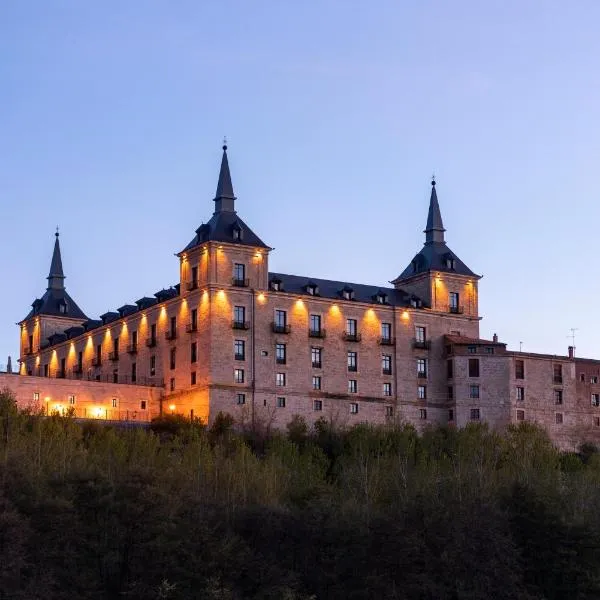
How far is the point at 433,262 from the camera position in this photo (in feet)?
354

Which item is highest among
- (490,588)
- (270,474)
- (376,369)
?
(376,369)

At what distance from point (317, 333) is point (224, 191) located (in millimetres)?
10864

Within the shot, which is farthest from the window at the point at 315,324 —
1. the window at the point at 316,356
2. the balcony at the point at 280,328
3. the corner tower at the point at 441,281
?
the corner tower at the point at 441,281

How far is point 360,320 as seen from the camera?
101 m

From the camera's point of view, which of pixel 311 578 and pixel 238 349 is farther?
pixel 238 349

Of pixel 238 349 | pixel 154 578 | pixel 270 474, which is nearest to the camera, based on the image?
pixel 154 578

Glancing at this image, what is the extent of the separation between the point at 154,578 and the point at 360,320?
46.5 m

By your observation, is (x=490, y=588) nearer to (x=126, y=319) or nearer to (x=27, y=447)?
(x=27, y=447)

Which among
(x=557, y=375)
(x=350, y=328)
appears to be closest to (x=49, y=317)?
(x=350, y=328)

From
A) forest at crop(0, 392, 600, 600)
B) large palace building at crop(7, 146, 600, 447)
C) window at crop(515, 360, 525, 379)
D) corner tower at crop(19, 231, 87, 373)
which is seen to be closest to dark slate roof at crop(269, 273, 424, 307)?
large palace building at crop(7, 146, 600, 447)

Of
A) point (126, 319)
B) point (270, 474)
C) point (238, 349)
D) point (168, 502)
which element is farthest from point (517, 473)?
point (126, 319)

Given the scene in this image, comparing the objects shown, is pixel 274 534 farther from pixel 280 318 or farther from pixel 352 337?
pixel 352 337

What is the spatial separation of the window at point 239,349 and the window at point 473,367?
1575 centimetres

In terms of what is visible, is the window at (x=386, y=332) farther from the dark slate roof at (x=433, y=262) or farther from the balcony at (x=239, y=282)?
the balcony at (x=239, y=282)
